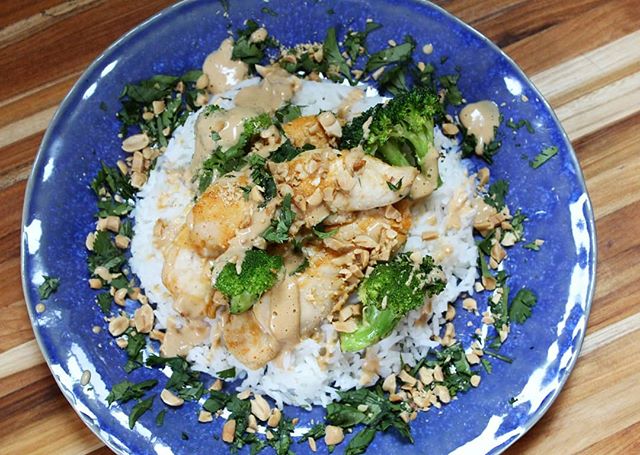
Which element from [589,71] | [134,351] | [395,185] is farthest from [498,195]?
[134,351]

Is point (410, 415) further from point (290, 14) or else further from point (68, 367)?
point (290, 14)

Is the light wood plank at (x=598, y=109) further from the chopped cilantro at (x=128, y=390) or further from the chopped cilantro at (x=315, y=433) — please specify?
the chopped cilantro at (x=128, y=390)

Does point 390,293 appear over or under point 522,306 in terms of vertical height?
over

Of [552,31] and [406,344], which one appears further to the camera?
[552,31]

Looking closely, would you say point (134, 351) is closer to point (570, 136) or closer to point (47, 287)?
point (47, 287)

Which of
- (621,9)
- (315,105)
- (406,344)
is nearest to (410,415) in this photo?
(406,344)

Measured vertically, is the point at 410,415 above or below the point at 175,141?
below

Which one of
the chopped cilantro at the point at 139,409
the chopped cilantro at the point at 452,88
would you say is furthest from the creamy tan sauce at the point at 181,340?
the chopped cilantro at the point at 452,88
